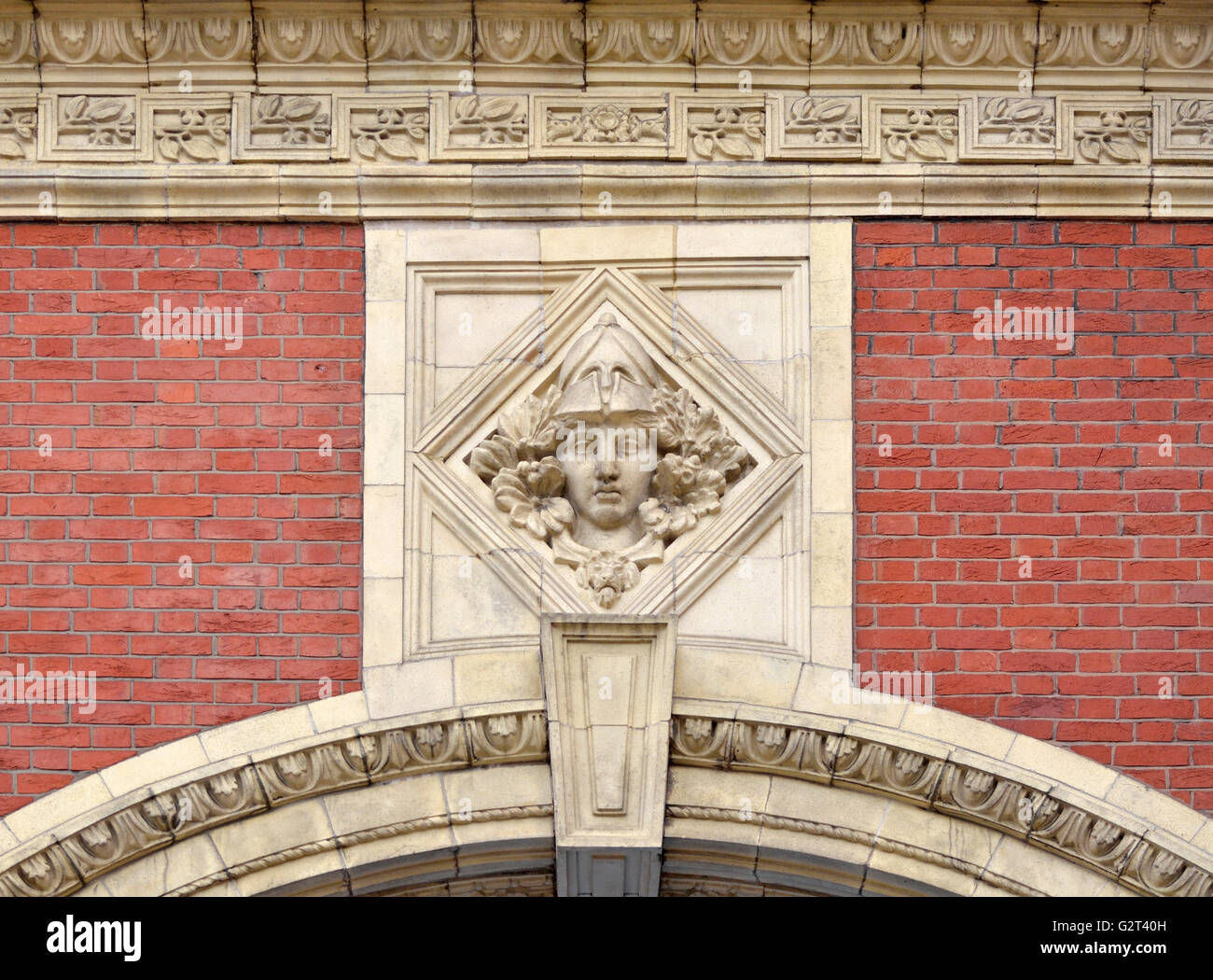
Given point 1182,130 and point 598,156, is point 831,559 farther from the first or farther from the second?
point 1182,130

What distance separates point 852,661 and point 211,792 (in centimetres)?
214

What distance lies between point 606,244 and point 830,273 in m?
0.78

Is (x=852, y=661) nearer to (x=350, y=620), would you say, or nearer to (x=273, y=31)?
(x=350, y=620)

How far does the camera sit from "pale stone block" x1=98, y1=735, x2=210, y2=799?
7426 mm

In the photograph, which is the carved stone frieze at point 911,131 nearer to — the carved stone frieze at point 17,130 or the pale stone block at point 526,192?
the pale stone block at point 526,192

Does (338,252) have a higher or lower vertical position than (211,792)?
higher

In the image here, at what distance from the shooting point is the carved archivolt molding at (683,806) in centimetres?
733

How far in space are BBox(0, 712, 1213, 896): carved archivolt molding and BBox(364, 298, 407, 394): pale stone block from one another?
47.1 inches

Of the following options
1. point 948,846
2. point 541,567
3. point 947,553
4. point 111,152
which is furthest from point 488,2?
point 948,846

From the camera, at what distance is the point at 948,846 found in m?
7.38

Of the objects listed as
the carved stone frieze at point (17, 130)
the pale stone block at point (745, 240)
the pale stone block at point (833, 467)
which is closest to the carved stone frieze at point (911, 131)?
the pale stone block at point (745, 240)

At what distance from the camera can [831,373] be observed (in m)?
7.77

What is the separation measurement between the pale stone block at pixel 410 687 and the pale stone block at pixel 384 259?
1281mm

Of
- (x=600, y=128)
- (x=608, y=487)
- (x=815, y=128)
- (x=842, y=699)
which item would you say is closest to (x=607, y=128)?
(x=600, y=128)
